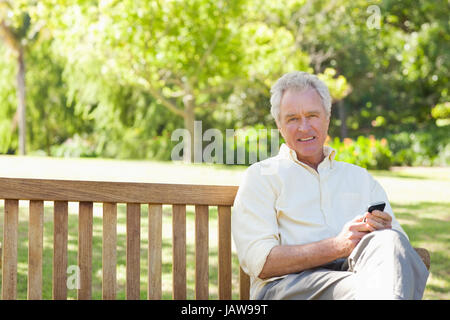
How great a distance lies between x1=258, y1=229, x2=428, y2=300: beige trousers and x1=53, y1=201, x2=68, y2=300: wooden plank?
88 centimetres

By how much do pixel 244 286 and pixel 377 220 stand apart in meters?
0.78

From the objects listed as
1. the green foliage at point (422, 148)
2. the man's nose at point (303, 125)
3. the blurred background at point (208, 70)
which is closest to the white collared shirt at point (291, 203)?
the man's nose at point (303, 125)

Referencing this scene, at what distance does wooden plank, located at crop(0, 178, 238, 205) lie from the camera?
8.15ft

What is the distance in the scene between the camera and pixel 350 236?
7.93ft

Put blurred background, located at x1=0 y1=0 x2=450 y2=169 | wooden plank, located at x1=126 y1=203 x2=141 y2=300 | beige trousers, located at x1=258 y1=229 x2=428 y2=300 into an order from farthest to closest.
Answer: blurred background, located at x1=0 y1=0 x2=450 y2=169 < wooden plank, located at x1=126 y1=203 x2=141 y2=300 < beige trousers, located at x1=258 y1=229 x2=428 y2=300

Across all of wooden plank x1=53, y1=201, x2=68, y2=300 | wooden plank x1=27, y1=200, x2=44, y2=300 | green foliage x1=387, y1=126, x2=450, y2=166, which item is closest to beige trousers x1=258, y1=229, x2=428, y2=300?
wooden plank x1=53, y1=201, x2=68, y2=300

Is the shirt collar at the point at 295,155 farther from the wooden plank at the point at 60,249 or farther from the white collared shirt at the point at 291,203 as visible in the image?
the wooden plank at the point at 60,249

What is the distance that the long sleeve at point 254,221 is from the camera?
249cm

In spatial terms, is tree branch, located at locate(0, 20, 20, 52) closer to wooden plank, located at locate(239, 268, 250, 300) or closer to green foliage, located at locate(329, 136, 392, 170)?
green foliage, located at locate(329, 136, 392, 170)

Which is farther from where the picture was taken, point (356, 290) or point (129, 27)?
point (129, 27)

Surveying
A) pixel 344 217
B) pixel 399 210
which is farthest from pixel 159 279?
pixel 399 210
